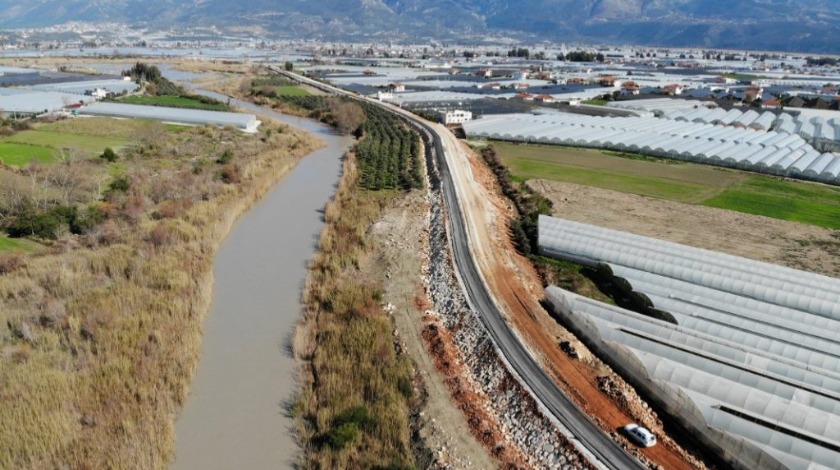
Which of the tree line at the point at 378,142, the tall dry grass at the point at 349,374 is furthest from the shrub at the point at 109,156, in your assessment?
the tall dry grass at the point at 349,374

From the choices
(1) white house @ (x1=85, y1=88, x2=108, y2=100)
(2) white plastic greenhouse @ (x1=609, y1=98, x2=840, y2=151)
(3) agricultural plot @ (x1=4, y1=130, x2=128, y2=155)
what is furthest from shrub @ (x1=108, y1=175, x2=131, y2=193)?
(2) white plastic greenhouse @ (x1=609, y1=98, x2=840, y2=151)

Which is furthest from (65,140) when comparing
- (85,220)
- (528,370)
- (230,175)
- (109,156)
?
(528,370)

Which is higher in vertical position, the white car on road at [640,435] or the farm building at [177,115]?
the farm building at [177,115]

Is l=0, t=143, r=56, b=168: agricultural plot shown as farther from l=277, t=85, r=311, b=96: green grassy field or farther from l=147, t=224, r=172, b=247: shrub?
l=277, t=85, r=311, b=96: green grassy field

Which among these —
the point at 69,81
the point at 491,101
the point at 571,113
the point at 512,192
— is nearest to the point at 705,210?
the point at 512,192

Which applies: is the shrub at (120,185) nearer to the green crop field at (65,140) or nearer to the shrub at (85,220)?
the shrub at (85,220)

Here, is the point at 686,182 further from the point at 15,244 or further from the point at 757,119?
the point at 15,244

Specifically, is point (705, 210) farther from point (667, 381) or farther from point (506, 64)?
point (506, 64)
